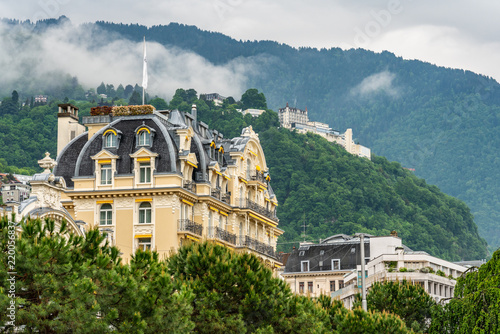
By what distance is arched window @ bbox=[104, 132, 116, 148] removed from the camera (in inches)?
3438

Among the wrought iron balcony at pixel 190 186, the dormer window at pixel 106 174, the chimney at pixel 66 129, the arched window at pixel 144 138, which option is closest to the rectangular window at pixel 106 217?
the dormer window at pixel 106 174

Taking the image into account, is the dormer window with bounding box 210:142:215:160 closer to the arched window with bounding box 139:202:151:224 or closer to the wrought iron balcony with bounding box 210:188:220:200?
the wrought iron balcony with bounding box 210:188:220:200

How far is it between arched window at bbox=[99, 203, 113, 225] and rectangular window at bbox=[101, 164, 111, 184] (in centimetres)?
196

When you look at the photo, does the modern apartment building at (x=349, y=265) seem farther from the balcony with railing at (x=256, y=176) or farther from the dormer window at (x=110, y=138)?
the dormer window at (x=110, y=138)

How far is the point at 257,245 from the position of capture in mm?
97938

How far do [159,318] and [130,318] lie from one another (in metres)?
1.58

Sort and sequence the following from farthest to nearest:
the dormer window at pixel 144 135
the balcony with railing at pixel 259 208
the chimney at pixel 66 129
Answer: the chimney at pixel 66 129 < the balcony with railing at pixel 259 208 < the dormer window at pixel 144 135

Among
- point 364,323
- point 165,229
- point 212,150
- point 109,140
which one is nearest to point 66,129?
point 109,140

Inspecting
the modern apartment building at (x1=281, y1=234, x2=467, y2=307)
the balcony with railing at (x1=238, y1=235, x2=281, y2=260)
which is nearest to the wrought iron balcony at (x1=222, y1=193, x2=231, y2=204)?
the balcony with railing at (x1=238, y1=235, x2=281, y2=260)

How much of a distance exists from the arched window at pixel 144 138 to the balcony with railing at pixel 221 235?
30.1ft

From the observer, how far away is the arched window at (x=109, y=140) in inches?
3438

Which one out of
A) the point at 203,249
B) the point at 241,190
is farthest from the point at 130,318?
the point at 241,190

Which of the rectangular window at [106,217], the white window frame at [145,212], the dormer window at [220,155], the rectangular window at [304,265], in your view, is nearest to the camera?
the white window frame at [145,212]

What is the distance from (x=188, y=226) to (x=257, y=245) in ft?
47.5
